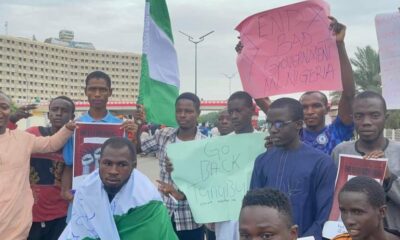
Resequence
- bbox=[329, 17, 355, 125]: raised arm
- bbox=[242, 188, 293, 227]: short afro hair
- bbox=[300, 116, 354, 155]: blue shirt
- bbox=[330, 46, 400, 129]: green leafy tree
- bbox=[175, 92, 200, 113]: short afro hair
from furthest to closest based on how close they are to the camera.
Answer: bbox=[330, 46, 400, 129]: green leafy tree < bbox=[175, 92, 200, 113]: short afro hair < bbox=[300, 116, 354, 155]: blue shirt < bbox=[329, 17, 355, 125]: raised arm < bbox=[242, 188, 293, 227]: short afro hair

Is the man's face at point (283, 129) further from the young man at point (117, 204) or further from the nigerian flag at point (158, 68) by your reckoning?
the nigerian flag at point (158, 68)

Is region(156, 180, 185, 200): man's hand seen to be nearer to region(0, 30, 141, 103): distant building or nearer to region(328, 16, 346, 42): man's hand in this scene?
region(328, 16, 346, 42): man's hand

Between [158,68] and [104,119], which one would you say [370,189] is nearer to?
[104,119]

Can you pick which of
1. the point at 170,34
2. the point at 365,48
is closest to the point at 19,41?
the point at 365,48

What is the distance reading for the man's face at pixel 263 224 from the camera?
231 centimetres

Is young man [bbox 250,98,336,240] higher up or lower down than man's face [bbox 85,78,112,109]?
lower down

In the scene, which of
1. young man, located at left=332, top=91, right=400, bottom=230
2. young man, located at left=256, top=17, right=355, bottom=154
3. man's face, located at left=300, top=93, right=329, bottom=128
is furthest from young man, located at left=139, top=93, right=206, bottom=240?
young man, located at left=332, top=91, right=400, bottom=230

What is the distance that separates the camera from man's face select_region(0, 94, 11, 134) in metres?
4.25

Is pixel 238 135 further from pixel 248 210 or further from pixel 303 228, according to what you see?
pixel 248 210

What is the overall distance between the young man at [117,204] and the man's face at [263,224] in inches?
52.2

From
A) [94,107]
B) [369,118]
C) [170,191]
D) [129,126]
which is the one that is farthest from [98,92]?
[369,118]

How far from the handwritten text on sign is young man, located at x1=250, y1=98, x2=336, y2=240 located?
1.11m

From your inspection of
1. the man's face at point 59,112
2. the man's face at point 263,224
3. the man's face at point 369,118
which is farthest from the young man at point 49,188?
the man's face at point 263,224

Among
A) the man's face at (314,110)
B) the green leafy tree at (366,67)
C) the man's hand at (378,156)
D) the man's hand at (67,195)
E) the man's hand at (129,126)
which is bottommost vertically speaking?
the man's hand at (67,195)
